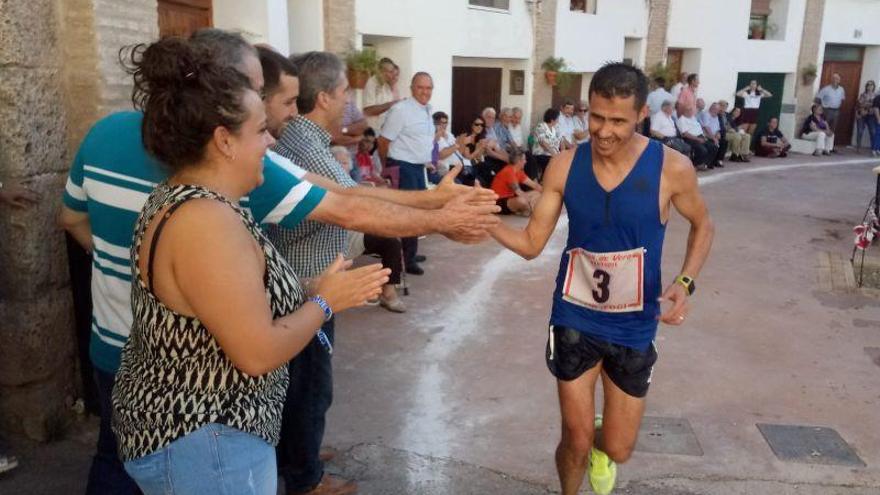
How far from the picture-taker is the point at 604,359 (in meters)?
3.20

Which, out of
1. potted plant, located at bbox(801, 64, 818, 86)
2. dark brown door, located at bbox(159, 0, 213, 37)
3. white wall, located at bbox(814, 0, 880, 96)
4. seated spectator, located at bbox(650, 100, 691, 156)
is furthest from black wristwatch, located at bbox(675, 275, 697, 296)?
white wall, located at bbox(814, 0, 880, 96)

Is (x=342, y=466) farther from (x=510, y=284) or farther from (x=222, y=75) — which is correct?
(x=510, y=284)

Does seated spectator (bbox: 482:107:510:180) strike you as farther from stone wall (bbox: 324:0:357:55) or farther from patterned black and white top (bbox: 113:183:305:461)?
patterned black and white top (bbox: 113:183:305:461)

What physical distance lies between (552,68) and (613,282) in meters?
12.0

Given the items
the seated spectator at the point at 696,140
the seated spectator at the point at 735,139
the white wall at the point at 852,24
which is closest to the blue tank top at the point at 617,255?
the seated spectator at the point at 696,140

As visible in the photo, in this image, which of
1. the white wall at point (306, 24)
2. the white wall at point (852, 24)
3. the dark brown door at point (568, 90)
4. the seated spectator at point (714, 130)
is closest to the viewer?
the white wall at point (306, 24)

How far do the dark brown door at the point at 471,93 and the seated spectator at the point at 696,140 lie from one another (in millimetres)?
4360

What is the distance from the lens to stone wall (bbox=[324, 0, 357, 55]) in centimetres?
918

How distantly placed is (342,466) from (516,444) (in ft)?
2.96

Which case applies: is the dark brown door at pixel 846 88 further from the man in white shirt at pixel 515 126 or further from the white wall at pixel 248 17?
the white wall at pixel 248 17

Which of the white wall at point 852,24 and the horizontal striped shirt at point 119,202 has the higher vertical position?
the white wall at point 852,24

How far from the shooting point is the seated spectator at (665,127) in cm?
1546

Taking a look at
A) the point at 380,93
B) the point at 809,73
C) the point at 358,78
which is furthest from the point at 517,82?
the point at 809,73

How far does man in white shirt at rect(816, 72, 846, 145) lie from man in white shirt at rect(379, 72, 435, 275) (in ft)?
54.1
